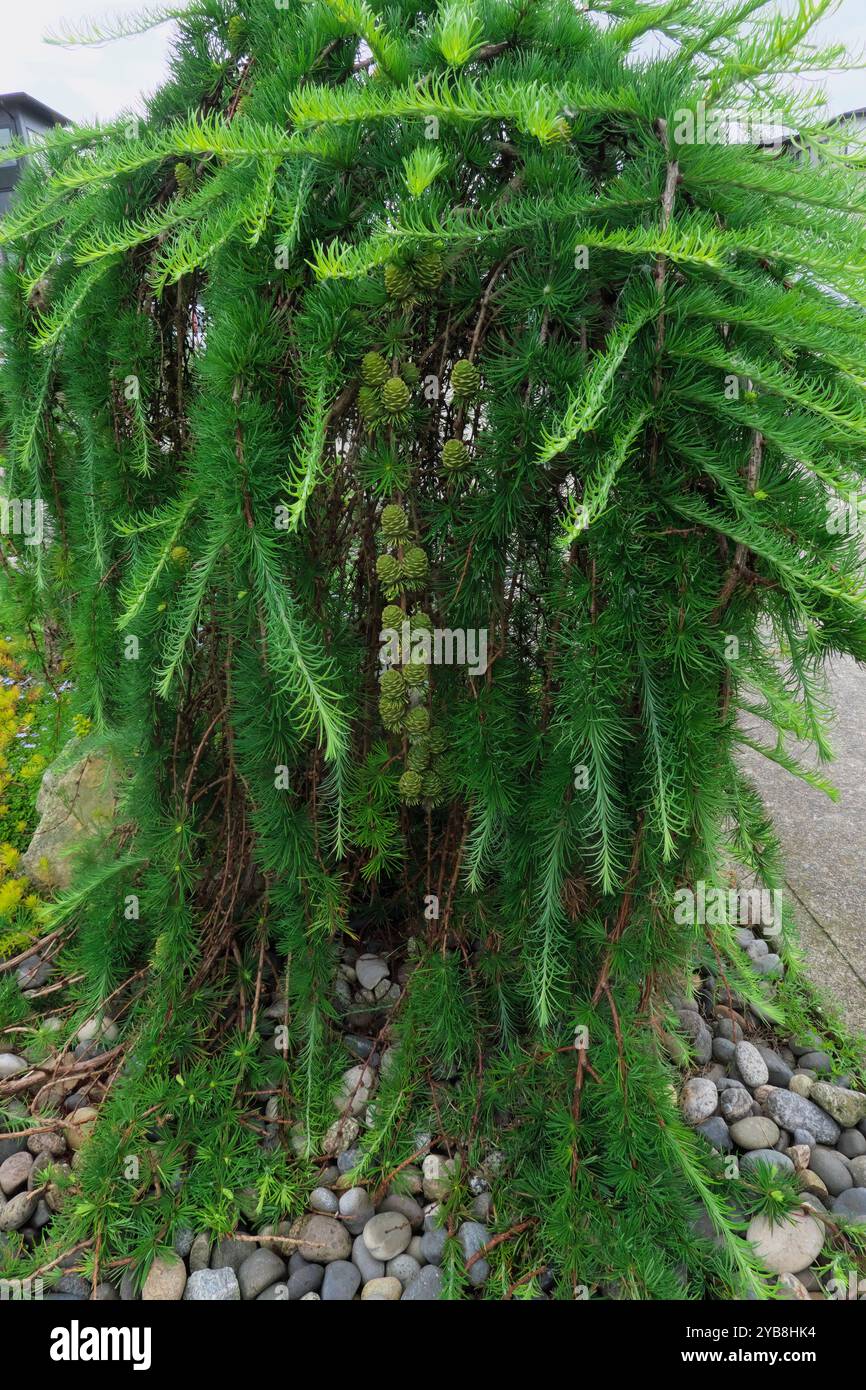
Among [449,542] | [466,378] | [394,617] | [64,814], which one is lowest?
[64,814]

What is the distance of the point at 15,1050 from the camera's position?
2.15m

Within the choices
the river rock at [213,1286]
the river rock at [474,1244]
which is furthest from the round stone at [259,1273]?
the river rock at [474,1244]

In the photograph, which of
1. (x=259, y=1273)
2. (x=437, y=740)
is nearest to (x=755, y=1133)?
(x=259, y=1273)

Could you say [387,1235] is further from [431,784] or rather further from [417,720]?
[417,720]

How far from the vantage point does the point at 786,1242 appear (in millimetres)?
1639

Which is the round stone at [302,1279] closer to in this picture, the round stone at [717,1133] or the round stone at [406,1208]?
the round stone at [406,1208]

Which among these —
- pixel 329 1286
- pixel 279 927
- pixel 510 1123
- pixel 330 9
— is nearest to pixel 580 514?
pixel 330 9

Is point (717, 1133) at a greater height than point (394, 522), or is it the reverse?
point (394, 522)

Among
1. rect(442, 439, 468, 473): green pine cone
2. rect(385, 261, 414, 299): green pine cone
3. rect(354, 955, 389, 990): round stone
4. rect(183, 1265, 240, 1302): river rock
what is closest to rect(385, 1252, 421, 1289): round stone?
rect(183, 1265, 240, 1302): river rock

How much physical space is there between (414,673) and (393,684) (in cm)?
4

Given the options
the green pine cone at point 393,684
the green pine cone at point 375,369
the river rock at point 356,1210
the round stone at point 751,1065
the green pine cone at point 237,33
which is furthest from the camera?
the round stone at point 751,1065

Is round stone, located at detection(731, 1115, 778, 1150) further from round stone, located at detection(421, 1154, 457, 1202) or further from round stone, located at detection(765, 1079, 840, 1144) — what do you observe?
round stone, located at detection(421, 1154, 457, 1202)

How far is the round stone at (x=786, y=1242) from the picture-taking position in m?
1.62

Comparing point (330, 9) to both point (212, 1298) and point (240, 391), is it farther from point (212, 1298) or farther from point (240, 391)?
point (212, 1298)
